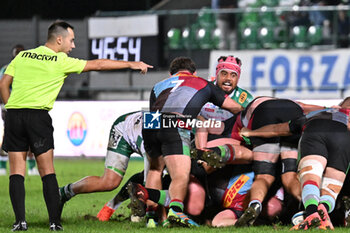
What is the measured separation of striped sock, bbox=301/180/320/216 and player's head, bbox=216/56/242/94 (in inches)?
72.8

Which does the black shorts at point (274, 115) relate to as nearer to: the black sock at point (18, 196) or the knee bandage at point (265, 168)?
the knee bandage at point (265, 168)

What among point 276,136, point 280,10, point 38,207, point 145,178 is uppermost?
point 280,10

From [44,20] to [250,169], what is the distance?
32.0 feet

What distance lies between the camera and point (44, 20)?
1689 cm

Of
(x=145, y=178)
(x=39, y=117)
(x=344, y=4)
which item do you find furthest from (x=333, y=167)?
(x=344, y=4)

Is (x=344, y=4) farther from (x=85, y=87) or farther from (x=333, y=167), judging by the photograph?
(x=333, y=167)

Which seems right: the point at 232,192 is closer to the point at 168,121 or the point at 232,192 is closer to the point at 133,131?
the point at 168,121

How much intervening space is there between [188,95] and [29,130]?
1.61 metres

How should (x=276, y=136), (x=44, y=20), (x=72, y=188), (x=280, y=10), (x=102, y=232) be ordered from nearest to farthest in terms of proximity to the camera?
(x=102, y=232) → (x=276, y=136) → (x=72, y=188) → (x=44, y=20) → (x=280, y=10)

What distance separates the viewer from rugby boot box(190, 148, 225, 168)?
741 centimetres

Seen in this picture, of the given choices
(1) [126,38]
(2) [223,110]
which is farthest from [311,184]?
(1) [126,38]

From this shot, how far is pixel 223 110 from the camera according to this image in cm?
864

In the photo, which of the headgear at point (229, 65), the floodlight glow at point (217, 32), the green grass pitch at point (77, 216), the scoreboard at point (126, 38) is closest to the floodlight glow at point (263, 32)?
the floodlight glow at point (217, 32)

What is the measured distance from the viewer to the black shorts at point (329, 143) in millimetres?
7418
